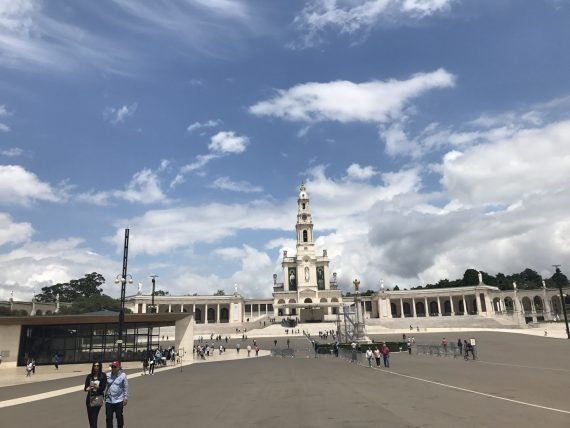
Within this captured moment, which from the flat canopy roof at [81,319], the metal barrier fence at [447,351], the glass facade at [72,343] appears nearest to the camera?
the metal barrier fence at [447,351]

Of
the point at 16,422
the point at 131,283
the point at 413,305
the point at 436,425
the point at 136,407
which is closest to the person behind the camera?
the point at 436,425

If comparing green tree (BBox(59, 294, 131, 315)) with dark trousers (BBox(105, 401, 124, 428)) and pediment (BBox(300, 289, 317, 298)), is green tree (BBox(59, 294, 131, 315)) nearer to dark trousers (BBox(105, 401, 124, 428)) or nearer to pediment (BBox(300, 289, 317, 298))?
pediment (BBox(300, 289, 317, 298))

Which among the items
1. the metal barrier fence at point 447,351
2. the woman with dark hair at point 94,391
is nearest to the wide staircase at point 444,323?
the metal barrier fence at point 447,351

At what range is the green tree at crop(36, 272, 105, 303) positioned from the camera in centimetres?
13050

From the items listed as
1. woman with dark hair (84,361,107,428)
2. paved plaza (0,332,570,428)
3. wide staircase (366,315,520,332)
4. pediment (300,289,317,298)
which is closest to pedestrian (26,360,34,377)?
paved plaza (0,332,570,428)

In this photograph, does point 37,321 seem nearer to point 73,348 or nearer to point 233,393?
point 73,348

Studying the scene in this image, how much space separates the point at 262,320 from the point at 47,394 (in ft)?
266

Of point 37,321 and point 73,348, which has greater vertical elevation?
point 37,321

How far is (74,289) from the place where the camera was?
447 feet

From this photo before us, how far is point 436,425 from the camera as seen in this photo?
32.3ft

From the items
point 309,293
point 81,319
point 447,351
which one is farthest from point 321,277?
point 81,319

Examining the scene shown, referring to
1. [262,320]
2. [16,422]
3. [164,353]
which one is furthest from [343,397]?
[262,320]

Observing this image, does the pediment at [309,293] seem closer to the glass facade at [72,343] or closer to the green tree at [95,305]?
the green tree at [95,305]

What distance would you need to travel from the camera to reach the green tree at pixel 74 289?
130500 mm
